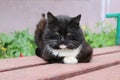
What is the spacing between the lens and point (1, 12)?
10.6 ft

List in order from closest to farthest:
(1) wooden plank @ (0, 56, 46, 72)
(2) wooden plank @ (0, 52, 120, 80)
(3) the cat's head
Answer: (2) wooden plank @ (0, 52, 120, 80) < (1) wooden plank @ (0, 56, 46, 72) < (3) the cat's head

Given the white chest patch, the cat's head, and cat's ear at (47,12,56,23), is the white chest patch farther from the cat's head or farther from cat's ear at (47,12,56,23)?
cat's ear at (47,12,56,23)

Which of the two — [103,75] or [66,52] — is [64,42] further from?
[103,75]

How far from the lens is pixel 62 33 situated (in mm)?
1520

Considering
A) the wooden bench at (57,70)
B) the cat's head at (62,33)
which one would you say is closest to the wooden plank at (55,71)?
the wooden bench at (57,70)

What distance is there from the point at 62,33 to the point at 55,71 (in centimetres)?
25

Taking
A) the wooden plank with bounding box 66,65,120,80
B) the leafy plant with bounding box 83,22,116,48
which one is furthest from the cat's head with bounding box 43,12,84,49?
the leafy plant with bounding box 83,22,116,48

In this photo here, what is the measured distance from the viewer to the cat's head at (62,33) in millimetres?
1516

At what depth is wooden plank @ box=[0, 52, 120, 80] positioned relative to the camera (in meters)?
1.22

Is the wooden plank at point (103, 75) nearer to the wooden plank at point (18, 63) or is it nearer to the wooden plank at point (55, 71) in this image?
the wooden plank at point (55, 71)

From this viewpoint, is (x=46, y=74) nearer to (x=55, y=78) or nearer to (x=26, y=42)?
(x=55, y=78)

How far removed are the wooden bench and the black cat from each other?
5 centimetres

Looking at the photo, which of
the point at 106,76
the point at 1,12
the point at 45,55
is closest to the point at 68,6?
Result: the point at 1,12

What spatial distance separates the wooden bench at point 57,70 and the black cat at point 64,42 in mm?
50
